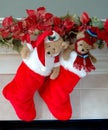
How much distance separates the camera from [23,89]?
1.14 m

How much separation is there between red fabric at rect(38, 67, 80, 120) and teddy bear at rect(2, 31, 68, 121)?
4cm

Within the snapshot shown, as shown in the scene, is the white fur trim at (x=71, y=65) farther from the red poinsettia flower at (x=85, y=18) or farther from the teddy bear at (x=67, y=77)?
the red poinsettia flower at (x=85, y=18)

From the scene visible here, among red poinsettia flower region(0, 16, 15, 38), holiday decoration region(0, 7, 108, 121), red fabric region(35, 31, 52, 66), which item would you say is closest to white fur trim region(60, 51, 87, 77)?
holiday decoration region(0, 7, 108, 121)

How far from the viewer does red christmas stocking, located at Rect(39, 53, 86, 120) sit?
1.14 meters

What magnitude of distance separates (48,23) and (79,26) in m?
0.15

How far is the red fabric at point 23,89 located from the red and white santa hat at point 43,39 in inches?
3.7

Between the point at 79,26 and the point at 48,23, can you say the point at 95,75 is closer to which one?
the point at 79,26

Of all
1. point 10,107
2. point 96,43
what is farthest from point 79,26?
point 10,107

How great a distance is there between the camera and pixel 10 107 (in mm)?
1318

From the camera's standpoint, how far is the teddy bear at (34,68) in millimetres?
1069

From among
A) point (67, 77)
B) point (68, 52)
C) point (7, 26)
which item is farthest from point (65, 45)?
point (7, 26)

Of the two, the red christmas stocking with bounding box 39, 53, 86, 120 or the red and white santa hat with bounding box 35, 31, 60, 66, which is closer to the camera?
the red and white santa hat with bounding box 35, 31, 60, 66

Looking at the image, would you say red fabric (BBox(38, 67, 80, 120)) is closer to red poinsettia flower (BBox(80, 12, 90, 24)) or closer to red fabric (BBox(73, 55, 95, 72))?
red fabric (BBox(73, 55, 95, 72))

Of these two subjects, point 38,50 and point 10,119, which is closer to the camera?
point 38,50
